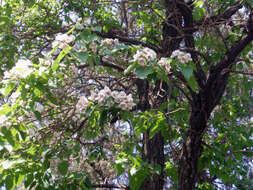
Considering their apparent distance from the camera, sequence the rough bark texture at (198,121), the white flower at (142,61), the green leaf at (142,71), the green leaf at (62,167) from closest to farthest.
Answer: the green leaf at (142,71) < the white flower at (142,61) < the green leaf at (62,167) < the rough bark texture at (198,121)

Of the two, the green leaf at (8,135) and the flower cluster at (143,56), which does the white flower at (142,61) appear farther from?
the green leaf at (8,135)

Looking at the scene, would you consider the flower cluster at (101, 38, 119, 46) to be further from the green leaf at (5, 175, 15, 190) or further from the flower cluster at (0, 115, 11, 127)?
the green leaf at (5, 175, 15, 190)

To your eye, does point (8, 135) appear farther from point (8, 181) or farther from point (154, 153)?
point (154, 153)

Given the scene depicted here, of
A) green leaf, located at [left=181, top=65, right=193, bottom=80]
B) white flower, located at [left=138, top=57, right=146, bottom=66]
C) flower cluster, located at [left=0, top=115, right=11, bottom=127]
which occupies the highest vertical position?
white flower, located at [left=138, top=57, right=146, bottom=66]

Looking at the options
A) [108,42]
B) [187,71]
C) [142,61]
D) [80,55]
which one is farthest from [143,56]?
Result: [108,42]

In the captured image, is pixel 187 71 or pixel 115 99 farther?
pixel 115 99

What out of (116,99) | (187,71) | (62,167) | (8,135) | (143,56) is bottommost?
(62,167)

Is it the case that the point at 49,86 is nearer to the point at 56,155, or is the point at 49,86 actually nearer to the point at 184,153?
the point at 56,155

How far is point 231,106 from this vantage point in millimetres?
4137

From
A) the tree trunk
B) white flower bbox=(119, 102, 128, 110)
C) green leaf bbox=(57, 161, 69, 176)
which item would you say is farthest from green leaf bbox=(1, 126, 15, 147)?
the tree trunk

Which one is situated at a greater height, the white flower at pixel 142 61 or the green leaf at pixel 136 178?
the white flower at pixel 142 61

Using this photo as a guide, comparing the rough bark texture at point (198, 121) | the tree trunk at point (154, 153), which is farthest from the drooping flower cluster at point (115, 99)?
the tree trunk at point (154, 153)

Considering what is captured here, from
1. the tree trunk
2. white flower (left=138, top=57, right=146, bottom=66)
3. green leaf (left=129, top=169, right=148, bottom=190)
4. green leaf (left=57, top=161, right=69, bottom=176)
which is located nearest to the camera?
white flower (left=138, top=57, right=146, bottom=66)

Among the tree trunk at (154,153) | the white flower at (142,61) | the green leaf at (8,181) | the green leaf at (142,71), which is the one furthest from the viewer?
the tree trunk at (154,153)
